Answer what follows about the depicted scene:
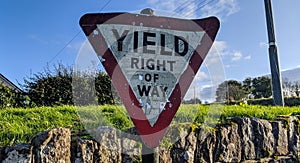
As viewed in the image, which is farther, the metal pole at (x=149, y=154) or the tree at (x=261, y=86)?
the tree at (x=261, y=86)

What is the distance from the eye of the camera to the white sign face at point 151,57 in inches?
62.9

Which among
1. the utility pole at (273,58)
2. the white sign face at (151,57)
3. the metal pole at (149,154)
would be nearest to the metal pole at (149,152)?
the metal pole at (149,154)

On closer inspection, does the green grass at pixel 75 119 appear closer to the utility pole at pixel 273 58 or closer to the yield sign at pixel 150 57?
the yield sign at pixel 150 57

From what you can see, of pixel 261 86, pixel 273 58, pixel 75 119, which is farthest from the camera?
pixel 261 86

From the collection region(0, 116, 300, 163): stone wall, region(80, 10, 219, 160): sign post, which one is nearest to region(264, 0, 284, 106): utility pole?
region(0, 116, 300, 163): stone wall

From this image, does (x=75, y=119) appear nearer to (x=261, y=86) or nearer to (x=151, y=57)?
(x=151, y=57)

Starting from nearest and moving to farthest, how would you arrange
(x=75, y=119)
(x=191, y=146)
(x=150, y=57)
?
1. (x=150, y=57)
2. (x=191, y=146)
3. (x=75, y=119)

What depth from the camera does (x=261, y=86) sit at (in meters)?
17.1

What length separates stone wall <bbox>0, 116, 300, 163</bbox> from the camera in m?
1.96

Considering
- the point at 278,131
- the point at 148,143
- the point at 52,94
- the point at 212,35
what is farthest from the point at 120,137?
the point at 52,94

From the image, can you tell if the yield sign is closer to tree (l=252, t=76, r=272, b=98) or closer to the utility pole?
the utility pole

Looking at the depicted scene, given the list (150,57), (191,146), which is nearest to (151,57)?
(150,57)

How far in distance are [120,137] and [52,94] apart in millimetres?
3811

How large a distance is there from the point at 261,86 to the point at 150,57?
16.8 m
